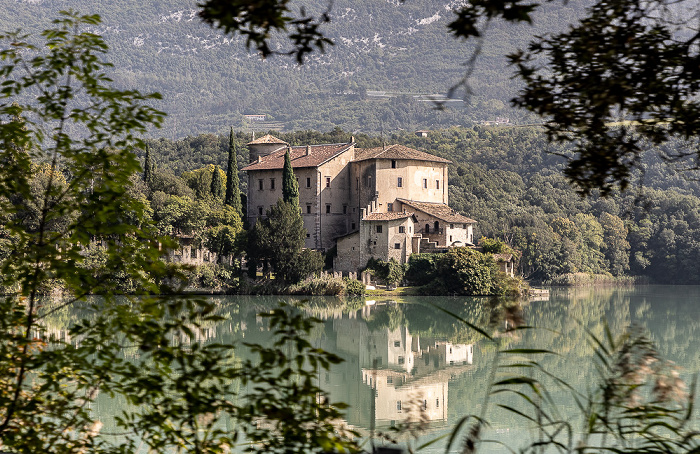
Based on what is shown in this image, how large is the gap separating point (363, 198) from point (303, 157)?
4.68 m

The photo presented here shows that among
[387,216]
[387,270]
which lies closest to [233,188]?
[387,216]

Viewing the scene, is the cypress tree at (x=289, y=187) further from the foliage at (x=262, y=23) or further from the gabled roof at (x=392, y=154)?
the foliage at (x=262, y=23)

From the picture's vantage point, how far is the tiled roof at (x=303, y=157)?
4684 cm

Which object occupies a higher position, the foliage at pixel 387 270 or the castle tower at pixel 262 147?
the castle tower at pixel 262 147

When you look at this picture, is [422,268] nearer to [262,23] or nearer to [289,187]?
[289,187]

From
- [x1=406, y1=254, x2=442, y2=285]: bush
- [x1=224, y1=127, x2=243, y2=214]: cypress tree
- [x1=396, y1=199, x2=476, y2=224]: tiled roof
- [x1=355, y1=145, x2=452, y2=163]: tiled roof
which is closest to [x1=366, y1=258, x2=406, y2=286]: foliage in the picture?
[x1=406, y1=254, x2=442, y2=285]: bush

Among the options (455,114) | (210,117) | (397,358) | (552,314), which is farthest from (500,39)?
(397,358)

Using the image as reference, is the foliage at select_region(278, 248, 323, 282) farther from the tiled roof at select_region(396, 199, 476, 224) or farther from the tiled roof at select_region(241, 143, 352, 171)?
the tiled roof at select_region(241, 143, 352, 171)

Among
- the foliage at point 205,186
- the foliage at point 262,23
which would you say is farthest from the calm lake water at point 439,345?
the foliage at point 205,186

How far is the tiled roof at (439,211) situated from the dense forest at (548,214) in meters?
10.8

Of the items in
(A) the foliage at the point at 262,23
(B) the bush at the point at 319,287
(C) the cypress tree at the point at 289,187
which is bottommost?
(B) the bush at the point at 319,287

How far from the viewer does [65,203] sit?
439 cm

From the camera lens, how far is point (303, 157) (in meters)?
48.2

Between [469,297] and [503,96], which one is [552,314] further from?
[503,96]
